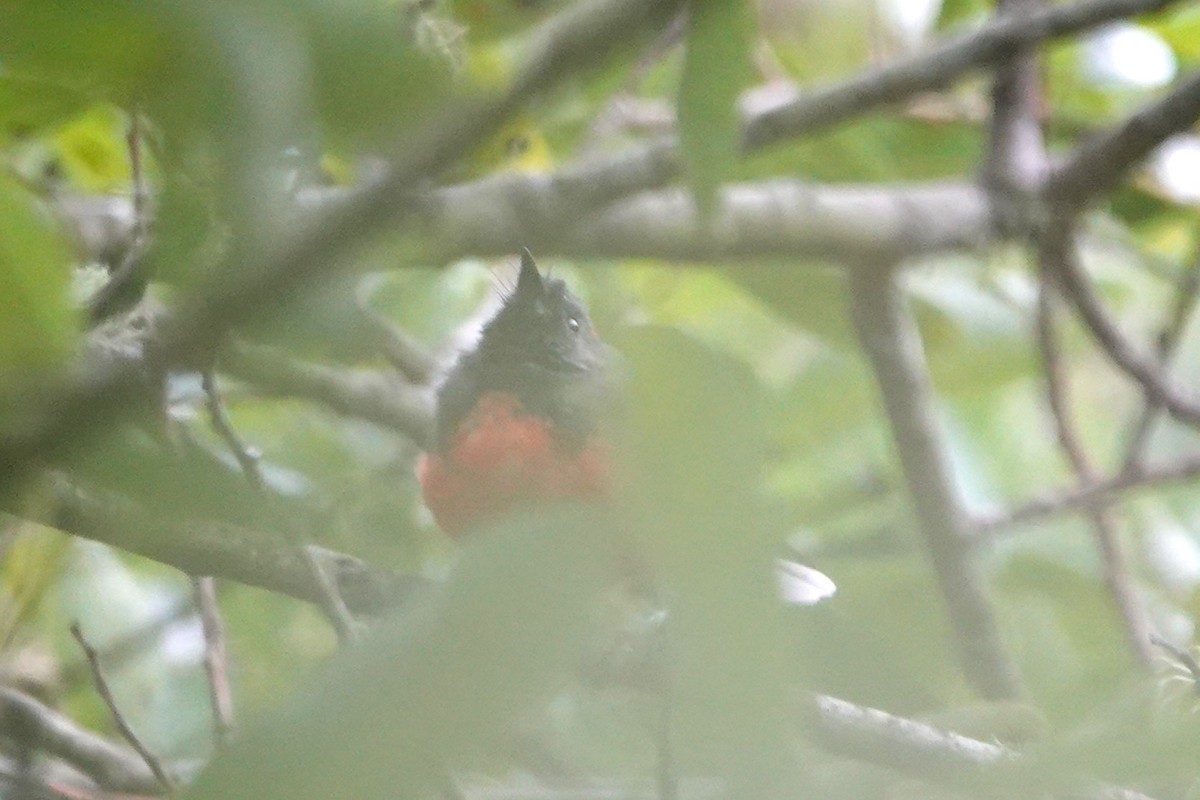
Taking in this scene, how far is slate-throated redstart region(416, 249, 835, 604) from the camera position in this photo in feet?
9.32

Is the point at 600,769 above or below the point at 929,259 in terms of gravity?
below

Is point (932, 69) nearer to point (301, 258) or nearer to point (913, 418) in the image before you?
point (913, 418)

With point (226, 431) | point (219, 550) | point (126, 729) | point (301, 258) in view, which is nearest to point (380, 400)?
point (126, 729)

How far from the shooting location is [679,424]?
0.69m

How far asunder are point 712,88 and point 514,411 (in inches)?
91.6

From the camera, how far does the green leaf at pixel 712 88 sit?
896 mm

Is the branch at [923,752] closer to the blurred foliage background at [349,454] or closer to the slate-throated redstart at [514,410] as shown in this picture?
the blurred foliage background at [349,454]

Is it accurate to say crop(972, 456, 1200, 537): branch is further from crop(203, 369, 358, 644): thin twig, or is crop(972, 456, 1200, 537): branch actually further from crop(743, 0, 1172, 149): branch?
crop(203, 369, 358, 644): thin twig

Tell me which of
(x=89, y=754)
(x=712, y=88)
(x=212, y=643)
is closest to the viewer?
(x=712, y=88)

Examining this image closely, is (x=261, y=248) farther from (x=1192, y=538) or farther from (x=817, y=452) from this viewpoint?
(x=1192, y=538)

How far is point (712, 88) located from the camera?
100 centimetres

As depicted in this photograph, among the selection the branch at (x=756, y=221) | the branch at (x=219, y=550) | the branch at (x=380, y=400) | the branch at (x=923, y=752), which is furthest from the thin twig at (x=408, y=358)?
the branch at (x=923, y=752)

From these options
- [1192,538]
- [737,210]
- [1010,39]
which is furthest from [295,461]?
[1192,538]

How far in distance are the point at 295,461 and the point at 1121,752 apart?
2.11 m
